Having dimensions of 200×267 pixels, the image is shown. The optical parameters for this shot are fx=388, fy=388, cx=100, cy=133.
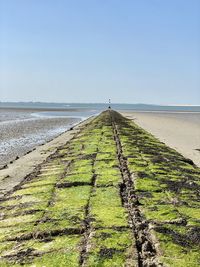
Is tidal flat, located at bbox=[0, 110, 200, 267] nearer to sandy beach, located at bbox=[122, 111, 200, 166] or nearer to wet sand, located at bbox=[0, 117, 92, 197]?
wet sand, located at bbox=[0, 117, 92, 197]

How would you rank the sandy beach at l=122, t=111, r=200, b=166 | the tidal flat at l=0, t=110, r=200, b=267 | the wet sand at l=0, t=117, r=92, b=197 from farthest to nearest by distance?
the sandy beach at l=122, t=111, r=200, b=166, the wet sand at l=0, t=117, r=92, b=197, the tidal flat at l=0, t=110, r=200, b=267

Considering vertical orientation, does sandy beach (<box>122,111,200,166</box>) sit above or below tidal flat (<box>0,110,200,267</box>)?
below

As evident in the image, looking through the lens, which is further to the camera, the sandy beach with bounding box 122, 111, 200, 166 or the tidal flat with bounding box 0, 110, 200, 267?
the sandy beach with bounding box 122, 111, 200, 166

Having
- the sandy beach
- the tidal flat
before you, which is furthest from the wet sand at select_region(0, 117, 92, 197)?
the sandy beach

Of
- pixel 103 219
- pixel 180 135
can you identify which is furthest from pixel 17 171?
pixel 180 135

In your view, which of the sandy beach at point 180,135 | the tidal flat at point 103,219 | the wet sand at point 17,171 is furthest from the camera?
the sandy beach at point 180,135

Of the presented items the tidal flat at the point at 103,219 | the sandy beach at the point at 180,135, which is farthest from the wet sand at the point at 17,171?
the sandy beach at the point at 180,135

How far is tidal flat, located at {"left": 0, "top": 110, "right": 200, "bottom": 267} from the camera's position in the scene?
5.41 meters

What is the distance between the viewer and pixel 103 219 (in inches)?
273

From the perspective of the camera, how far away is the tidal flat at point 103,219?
541 centimetres

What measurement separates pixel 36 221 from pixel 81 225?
956mm

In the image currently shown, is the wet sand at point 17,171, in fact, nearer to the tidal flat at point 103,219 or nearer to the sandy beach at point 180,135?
the tidal flat at point 103,219

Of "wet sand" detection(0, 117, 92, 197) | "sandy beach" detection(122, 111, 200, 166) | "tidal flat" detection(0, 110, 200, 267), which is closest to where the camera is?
"tidal flat" detection(0, 110, 200, 267)

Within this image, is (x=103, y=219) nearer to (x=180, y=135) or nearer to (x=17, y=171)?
(x=17, y=171)
